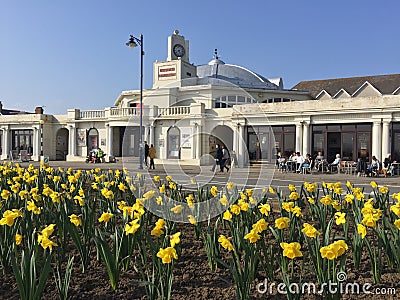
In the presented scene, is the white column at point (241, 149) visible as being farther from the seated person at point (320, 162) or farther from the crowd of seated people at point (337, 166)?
the seated person at point (320, 162)

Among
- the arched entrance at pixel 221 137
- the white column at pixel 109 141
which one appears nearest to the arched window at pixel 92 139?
the white column at pixel 109 141

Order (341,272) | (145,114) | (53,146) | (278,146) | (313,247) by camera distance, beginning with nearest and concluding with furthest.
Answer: (341,272) → (313,247) → (278,146) → (145,114) → (53,146)

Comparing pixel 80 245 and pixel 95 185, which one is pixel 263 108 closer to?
pixel 95 185

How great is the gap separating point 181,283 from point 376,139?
69.1 ft

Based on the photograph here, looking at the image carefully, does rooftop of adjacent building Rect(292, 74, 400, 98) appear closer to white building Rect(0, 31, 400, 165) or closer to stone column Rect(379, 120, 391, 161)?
white building Rect(0, 31, 400, 165)

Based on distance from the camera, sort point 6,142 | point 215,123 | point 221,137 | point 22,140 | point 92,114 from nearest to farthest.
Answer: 1. point 215,123
2. point 221,137
3. point 92,114
4. point 22,140
5. point 6,142

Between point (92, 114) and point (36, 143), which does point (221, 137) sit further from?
point (36, 143)

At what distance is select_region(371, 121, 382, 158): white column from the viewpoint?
862 inches

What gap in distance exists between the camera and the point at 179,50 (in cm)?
3981

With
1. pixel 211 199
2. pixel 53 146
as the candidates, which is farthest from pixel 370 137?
pixel 53 146

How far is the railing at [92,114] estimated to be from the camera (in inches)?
1351

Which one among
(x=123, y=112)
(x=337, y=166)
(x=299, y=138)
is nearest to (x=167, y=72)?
(x=123, y=112)

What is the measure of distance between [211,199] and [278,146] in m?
20.0

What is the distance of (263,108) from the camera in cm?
2633
